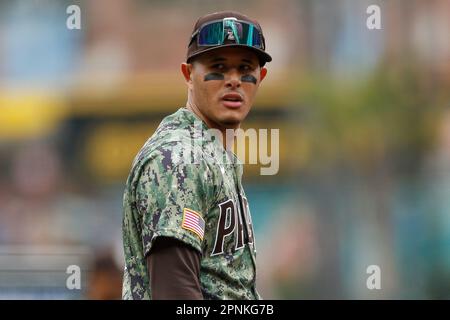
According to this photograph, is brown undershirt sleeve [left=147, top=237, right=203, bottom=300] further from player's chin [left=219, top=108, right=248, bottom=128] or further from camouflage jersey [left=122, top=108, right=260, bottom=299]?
player's chin [left=219, top=108, right=248, bottom=128]

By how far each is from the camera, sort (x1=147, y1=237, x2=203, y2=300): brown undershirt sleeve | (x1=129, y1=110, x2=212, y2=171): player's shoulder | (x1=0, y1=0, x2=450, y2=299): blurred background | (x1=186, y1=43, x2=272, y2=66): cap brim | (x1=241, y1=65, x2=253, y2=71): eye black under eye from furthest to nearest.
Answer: (x1=0, y1=0, x2=450, y2=299): blurred background
(x1=241, y1=65, x2=253, y2=71): eye black under eye
(x1=186, y1=43, x2=272, y2=66): cap brim
(x1=129, y1=110, x2=212, y2=171): player's shoulder
(x1=147, y1=237, x2=203, y2=300): brown undershirt sleeve

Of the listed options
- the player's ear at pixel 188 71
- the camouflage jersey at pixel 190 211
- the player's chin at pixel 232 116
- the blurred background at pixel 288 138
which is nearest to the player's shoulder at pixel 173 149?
the camouflage jersey at pixel 190 211

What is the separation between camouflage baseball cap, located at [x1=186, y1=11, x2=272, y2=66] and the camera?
3207 millimetres

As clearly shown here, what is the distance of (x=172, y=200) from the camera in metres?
2.94

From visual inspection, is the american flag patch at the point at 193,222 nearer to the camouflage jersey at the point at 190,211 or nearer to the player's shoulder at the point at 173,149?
the camouflage jersey at the point at 190,211

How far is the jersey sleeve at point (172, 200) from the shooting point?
9.51 ft

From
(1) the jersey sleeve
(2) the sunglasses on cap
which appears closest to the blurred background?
(2) the sunglasses on cap

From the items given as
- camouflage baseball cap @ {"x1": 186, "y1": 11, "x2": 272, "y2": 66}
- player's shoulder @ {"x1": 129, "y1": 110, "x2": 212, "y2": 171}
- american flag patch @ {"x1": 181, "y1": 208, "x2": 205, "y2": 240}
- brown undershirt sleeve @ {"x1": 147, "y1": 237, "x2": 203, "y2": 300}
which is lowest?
brown undershirt sleeve @ {"x1": 147, "y1": 237, "x2": 203, "y2": 300}

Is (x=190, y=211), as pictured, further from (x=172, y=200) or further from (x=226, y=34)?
(x=226, y=34)

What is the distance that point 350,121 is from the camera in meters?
10.9

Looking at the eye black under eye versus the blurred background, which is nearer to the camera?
the eye black under eye

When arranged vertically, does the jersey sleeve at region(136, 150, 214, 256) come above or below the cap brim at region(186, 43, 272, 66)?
below

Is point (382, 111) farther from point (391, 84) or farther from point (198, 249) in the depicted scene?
point (198, 249)

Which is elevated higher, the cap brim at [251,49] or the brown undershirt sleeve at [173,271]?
the cap brim at [251,49]
